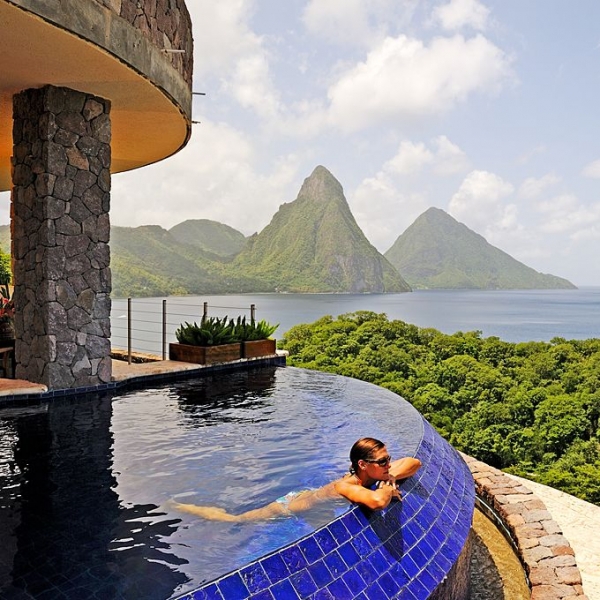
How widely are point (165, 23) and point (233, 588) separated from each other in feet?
18.9

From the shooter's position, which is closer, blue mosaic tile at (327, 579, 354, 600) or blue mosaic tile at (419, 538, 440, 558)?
blue mosaic tile at (327, 579, 354, 600)

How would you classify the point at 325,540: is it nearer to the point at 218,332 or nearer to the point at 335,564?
the point at 335,564

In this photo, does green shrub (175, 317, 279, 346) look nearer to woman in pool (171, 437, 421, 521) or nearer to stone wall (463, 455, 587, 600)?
stone wall (463, 455, 587, 600)

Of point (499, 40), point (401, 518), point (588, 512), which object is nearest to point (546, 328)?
point (499, 40)

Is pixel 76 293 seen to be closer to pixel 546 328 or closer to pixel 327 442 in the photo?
pixel 327 442

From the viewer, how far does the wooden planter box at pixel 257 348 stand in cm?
808

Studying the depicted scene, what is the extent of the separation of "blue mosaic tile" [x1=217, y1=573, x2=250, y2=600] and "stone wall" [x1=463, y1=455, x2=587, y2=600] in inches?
90.4

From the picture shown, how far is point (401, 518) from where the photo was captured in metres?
3.36

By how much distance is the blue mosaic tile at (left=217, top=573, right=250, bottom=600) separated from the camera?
2439mm

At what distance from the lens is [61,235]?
6016 millimetres

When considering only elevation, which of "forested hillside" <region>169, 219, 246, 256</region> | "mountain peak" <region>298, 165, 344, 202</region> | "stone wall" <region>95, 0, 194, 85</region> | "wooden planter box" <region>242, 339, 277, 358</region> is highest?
"mountain peak" <region>298, 165, 344, 202</region>

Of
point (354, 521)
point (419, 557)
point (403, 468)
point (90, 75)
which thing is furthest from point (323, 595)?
point (90, 75)

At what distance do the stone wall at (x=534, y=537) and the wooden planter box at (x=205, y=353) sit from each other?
3.43 meters

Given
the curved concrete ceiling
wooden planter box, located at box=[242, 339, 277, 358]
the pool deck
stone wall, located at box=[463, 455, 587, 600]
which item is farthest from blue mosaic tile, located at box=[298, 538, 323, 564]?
wooden planter box, located at box=[242, 339, 277, 358]
